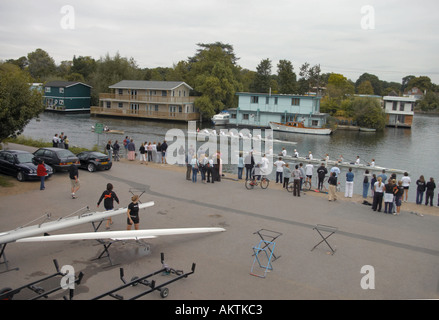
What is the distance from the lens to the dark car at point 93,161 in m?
22.0

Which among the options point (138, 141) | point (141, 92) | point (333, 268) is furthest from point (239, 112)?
point (333, 268)

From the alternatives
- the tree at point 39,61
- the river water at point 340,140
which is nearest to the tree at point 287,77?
the river water at point 340,140

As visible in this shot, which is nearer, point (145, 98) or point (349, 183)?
point (349, 183)

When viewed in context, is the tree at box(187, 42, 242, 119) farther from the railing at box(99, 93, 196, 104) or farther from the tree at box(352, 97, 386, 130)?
the tree at box(352, 97, 386, 130)

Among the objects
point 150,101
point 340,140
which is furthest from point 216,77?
point 340,140

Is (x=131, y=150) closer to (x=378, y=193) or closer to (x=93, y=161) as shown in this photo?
(x=93, y=161)

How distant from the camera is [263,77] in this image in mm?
87312

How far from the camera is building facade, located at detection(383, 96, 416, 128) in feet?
256

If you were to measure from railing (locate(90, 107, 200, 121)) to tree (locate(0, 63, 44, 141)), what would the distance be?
172 ft

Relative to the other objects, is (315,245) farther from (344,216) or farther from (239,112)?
(239,112)

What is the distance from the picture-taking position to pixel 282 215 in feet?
48.8

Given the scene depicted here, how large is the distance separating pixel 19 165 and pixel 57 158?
2.14m

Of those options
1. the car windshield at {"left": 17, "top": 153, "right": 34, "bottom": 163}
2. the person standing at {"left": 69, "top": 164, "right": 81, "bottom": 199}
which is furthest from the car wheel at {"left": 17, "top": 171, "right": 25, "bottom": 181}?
the person standing at {"left": 69, "top": 164, "right": 81, "bottom": 199}

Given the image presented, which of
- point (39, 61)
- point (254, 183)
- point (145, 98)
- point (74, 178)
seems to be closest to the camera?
point (74, 178)
